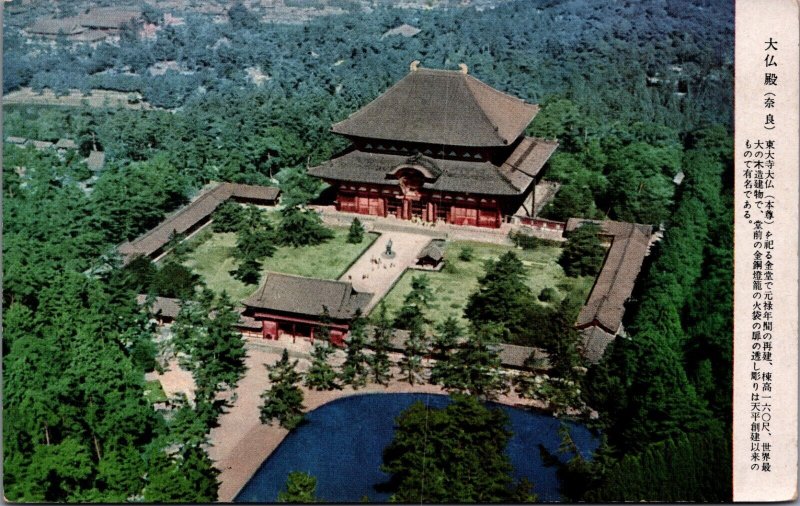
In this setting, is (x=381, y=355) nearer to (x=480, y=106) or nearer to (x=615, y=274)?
(x=615, y=274)

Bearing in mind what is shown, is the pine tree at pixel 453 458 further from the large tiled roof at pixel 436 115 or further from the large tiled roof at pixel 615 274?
the large tiled roof at pixel 436 115

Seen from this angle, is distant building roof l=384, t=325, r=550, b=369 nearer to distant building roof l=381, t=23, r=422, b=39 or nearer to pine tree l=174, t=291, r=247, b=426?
pine tree l=174, t=291, r=247, b=426

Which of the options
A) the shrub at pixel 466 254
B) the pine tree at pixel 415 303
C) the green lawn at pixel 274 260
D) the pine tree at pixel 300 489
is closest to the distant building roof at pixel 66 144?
the green lawn at pixel 274 260

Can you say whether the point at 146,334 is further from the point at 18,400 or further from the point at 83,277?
the point at 18,400

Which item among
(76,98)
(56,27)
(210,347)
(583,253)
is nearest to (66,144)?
(76,98)

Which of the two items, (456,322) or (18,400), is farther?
(456,322)

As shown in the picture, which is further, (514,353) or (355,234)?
(355,234)

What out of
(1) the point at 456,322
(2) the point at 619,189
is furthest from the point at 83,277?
(2) the point at 619,189
